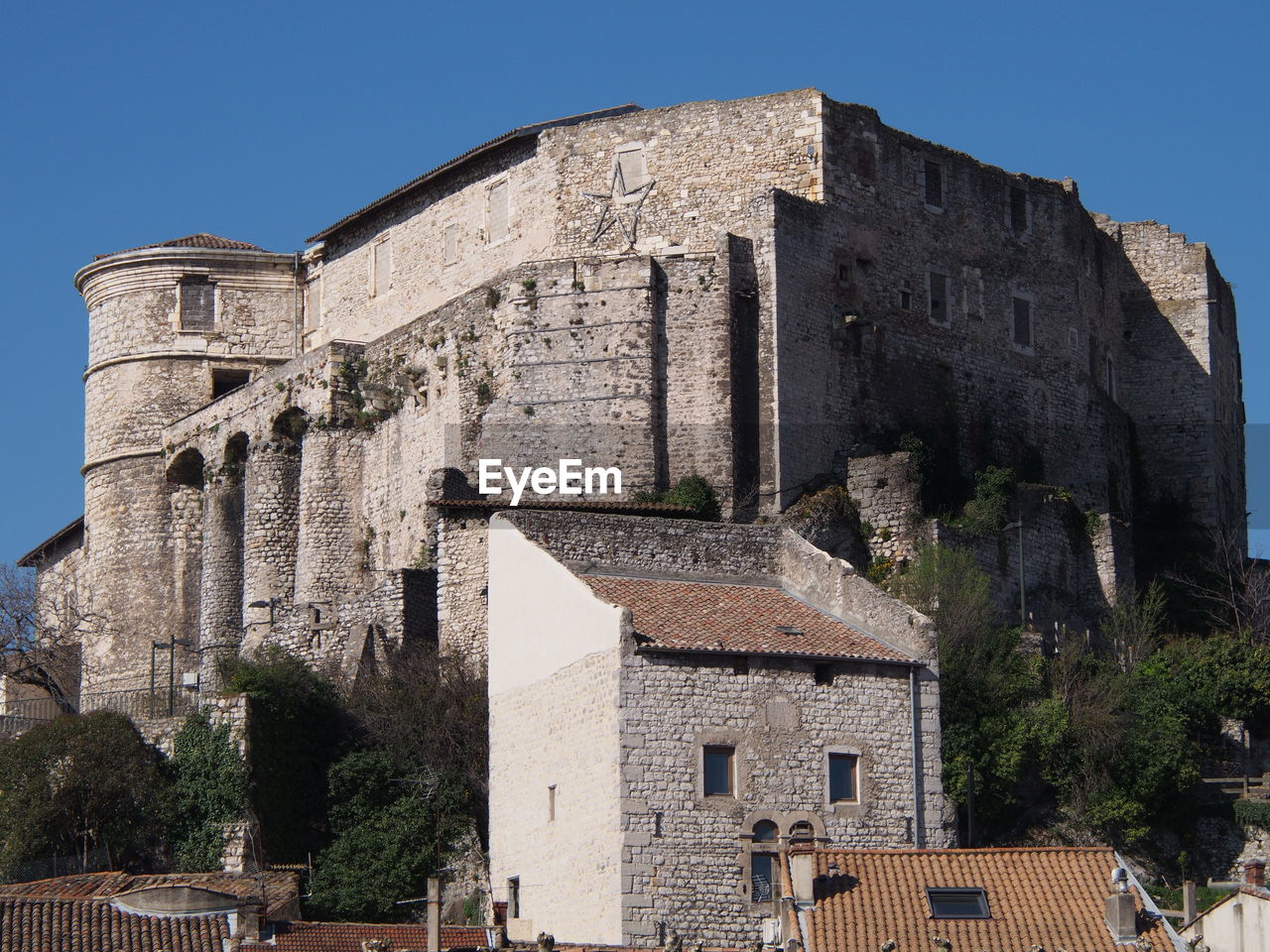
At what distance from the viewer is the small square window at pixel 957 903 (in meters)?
32.3

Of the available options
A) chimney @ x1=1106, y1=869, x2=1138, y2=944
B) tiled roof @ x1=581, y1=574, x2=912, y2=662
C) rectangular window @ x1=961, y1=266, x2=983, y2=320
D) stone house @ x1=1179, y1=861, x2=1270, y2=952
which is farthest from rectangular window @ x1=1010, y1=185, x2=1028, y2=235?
chimney @ x1=1106, y1=869, x2=1138, y2=944

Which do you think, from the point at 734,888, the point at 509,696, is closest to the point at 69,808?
the point at 509,696

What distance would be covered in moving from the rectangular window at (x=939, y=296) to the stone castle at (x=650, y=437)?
125 millimetres

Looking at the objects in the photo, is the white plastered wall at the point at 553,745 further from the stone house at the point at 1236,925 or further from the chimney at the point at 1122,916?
the stone house at the point at 1236,925

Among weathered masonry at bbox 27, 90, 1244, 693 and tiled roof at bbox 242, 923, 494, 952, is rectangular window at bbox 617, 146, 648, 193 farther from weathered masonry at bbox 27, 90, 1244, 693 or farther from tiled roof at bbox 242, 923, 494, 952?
tiled roof at bbox 242, 923, 494, 952

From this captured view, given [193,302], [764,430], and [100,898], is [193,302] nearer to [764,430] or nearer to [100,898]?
[764,430]

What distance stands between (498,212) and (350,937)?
25593 mm

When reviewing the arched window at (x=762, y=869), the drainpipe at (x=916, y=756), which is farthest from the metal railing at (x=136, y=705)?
the drainpipe at (x=916, y=756)

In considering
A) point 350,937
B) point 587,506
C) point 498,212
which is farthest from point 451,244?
point 350,937

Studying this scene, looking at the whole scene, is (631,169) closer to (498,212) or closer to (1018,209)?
(498,212)

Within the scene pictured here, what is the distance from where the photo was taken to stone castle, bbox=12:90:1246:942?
120 ft

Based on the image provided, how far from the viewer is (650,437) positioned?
50.3 metres

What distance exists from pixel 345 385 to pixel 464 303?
395 centimetres

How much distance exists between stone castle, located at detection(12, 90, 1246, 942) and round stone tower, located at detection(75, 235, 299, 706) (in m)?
0.09
